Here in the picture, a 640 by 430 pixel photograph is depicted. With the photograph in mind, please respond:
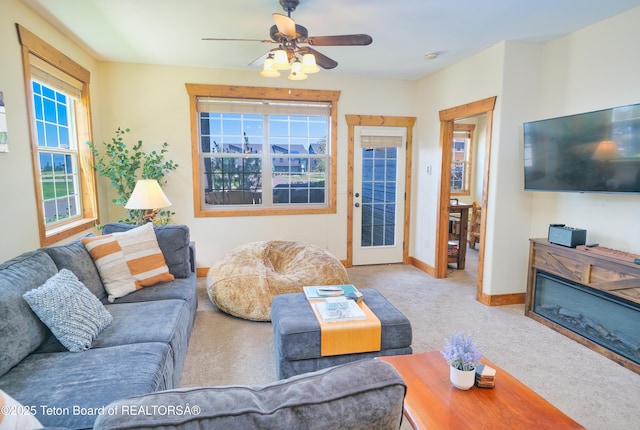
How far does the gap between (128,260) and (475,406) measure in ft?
8.22

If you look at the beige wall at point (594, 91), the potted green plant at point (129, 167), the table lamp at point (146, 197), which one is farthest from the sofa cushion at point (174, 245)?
the beige wall at point (594, 91)

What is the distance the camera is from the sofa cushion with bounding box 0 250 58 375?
159 centimetres

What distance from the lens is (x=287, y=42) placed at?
2.60 m

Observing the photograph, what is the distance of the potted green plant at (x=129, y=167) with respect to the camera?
396cm

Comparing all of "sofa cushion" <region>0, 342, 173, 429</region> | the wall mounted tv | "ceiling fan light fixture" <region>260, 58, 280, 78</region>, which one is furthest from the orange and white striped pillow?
the wall mounted tv

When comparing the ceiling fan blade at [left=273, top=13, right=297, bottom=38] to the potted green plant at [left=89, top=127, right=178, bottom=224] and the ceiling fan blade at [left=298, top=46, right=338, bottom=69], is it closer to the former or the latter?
the ceiling fan blade at [left=298, top=46, right=338, bottom=69]

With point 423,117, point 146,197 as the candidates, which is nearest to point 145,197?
point 146,197

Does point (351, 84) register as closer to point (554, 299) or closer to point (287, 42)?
point (287, 42)

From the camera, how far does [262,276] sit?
130 inches

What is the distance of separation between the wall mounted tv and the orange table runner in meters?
2.19

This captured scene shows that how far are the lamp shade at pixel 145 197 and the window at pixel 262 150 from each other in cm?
103

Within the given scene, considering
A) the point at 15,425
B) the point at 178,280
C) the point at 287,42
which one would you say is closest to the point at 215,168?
the point at 178,280

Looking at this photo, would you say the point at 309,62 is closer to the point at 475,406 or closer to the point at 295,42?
the point at 295,42

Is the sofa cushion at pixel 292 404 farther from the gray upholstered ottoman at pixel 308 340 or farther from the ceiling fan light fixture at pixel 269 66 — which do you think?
the ceiling fan light fixture at pixel 269 66
